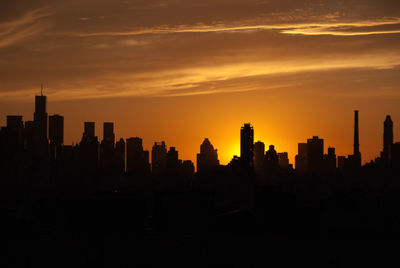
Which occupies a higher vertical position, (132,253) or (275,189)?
(275,189)

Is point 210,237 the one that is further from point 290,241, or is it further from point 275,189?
point 275,189

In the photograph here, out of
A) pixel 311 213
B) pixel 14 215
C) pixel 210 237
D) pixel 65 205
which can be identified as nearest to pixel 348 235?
pixel 311 213

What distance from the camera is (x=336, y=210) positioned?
8769 centimetres

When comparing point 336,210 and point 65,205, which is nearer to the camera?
point 65,205

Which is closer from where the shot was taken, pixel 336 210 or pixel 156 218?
pixel 156 218

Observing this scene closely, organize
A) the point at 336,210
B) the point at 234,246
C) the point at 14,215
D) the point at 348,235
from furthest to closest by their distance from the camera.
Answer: the point at 336,210 → the point at 14,215 → the point at 348,235 → the point at 234,246

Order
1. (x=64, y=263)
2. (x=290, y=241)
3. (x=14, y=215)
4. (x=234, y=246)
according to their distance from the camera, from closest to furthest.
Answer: (x=64, y=263), (x=234, y=246), (x=290, y=241), (x=14, y=215)

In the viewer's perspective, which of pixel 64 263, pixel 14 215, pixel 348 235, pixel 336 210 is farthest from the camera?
pixel 336 210

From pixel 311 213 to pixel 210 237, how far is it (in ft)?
49.8

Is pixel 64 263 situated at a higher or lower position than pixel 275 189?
lower

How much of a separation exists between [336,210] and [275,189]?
546 inches

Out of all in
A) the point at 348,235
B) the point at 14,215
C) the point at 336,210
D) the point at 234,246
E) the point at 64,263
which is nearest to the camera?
the point at 64,263

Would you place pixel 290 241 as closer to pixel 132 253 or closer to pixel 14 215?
pixel 132 253

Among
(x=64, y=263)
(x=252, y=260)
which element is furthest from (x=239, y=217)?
(x=64, y=263)
